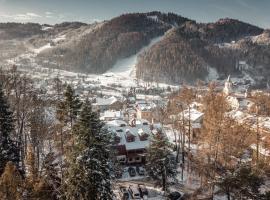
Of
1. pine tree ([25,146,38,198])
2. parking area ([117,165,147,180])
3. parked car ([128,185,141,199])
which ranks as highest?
pine tree ([25,146,38,198])

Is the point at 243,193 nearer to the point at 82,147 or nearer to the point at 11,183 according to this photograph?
the point at 82,147

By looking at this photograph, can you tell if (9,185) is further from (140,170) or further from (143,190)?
(140,170)

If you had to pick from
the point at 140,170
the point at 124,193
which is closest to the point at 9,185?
the point at 124,193

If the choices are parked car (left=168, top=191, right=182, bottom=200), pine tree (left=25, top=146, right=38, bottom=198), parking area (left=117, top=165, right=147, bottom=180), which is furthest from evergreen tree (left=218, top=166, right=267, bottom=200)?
parking area (left=117, top=165, right=147, bottom=180)

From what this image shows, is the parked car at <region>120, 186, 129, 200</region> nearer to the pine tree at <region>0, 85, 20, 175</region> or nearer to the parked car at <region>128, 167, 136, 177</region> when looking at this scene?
the parked car at <region>128, 167, 136, 177</region>

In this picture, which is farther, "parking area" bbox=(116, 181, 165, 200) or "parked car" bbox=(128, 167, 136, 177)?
"parked car" bbox=(128, 167, 136, 177)

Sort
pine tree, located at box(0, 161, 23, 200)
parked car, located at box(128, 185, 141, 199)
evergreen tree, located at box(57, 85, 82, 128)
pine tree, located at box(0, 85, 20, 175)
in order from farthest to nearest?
parked car, located at box(128, 185, 141, 199) < pine tree, located at box(0, 85, 20, 175) < evergreen tree, located at box(57, 85, 82, 128) < pine tree, located at box(0, 161, 23, 200)
